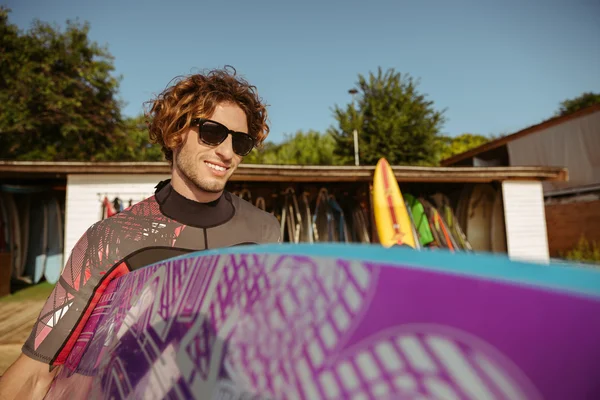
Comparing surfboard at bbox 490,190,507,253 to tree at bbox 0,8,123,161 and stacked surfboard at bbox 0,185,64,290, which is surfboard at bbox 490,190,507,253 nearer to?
stacked surfboard at bbox 0,185,64,290

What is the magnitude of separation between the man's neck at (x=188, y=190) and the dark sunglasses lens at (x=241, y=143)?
0.23 m

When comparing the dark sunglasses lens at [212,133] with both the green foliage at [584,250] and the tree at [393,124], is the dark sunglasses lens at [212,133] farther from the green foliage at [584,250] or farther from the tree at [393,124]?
the tree at [393,124]

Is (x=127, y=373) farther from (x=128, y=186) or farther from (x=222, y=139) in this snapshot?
(x=128, y=186)

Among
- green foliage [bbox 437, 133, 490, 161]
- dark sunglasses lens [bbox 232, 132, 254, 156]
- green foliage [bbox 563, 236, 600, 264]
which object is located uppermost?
green foliage [bbox 437, 133, 490, 161]

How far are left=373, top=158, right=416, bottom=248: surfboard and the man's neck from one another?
638 cm

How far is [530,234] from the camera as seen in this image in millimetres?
8734

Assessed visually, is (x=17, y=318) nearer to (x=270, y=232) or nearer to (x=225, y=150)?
(x=270, y=232)

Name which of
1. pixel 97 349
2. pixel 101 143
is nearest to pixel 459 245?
pixel 97 349

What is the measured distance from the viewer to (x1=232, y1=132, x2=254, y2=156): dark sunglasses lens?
1585 millimetres

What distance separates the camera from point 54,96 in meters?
15.2

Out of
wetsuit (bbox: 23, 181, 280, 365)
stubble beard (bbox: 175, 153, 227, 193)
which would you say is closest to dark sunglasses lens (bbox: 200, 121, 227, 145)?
stubble beard (bbox: 175, 153, 227, 193)

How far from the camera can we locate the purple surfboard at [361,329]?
0.30m

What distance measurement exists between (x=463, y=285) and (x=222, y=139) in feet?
4.34

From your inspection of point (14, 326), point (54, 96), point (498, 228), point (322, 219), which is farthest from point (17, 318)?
point (54, 96)
